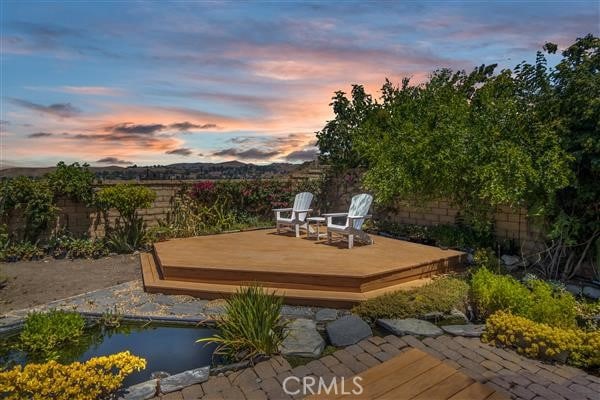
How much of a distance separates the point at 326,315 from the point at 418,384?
1.62 metres

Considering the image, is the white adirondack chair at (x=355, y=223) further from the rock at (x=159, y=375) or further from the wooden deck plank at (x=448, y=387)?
the rock at (x=159, y=375)

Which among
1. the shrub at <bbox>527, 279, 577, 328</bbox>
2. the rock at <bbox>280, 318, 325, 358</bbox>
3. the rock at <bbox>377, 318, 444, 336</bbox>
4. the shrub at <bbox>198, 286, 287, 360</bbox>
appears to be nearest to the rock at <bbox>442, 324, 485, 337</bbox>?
the rock at <bbox>377, 318, 444, 336</bbox>

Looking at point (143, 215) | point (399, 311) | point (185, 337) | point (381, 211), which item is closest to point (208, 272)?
point (185, 337)

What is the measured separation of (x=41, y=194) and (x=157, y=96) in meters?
2.83

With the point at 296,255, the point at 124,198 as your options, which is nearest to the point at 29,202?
the point at 124,198

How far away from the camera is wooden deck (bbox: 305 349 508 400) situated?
8.28ft

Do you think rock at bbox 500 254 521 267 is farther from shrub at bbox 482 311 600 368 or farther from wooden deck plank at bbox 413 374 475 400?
wooden deck plank at bbox 413 374 475 400

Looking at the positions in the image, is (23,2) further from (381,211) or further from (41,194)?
(381,211)

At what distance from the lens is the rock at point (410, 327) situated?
11.8 feet

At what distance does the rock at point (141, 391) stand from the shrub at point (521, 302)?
10.6 ft

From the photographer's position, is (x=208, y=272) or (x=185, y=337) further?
(x=208, y=272)

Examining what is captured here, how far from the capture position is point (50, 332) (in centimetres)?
352

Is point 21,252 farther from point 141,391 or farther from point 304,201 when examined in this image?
point 141,391

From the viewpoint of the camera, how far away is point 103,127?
7543mm
